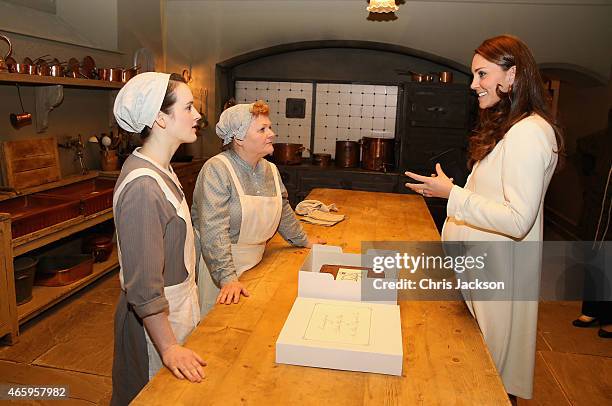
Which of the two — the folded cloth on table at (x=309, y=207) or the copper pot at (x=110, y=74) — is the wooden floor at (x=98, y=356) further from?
the copper pot at (x=110, y=74)

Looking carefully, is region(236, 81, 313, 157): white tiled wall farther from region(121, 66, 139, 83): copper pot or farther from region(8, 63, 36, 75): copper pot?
region(8, 63, 36, 75): copper pot

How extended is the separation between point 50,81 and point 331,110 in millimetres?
3376

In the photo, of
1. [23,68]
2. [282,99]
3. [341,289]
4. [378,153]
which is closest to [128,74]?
[23,68]

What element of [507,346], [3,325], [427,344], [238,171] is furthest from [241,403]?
[3,325]

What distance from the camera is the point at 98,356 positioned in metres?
3.31

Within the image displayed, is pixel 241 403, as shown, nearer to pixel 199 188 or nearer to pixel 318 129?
pixel 199 188

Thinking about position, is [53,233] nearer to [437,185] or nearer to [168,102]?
[168,102]

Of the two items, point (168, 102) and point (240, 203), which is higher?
point (168, 102)

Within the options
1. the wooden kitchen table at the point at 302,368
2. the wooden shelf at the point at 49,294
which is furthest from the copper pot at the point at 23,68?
the wooden kitchen table at the point at 302,368

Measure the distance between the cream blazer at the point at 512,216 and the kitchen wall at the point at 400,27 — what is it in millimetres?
4127

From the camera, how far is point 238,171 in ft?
7.95

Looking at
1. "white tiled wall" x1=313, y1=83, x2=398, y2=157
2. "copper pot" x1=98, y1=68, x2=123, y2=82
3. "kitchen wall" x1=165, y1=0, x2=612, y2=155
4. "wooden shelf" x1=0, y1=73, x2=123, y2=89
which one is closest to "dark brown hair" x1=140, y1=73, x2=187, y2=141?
"wooden shelf" x1=0, y1=73, x2=123, y2=89

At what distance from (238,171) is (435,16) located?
13.7ft

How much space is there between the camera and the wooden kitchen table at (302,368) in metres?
1.30
